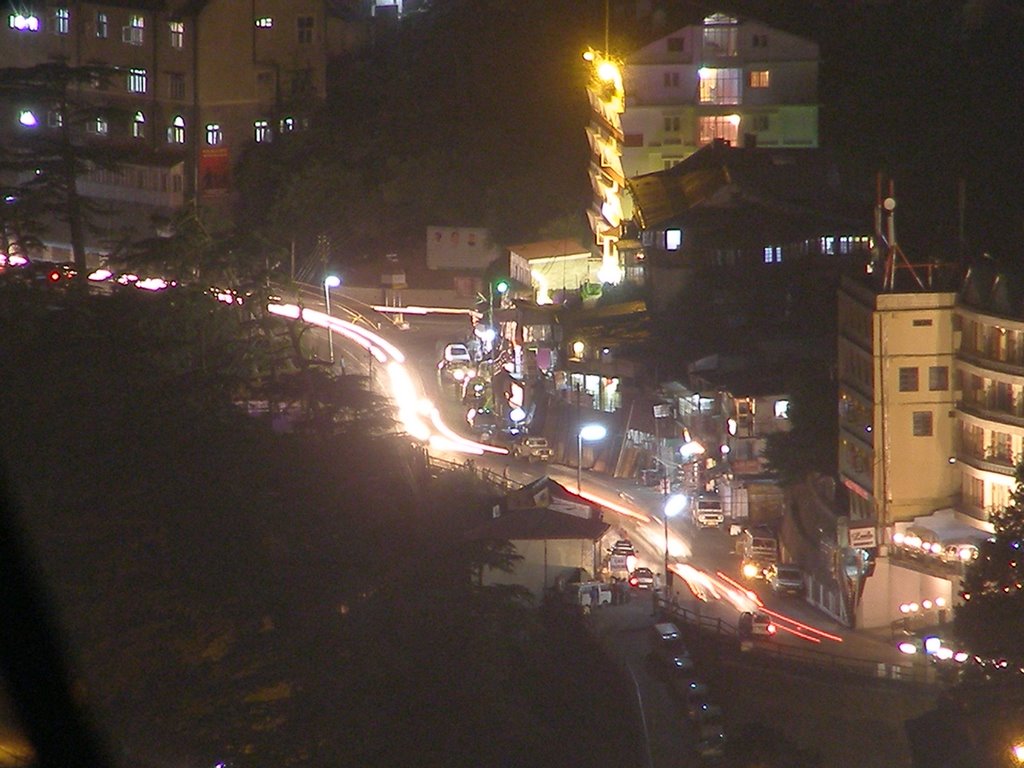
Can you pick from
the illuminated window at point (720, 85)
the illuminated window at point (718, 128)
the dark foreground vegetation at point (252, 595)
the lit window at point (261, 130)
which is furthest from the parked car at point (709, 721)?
the lit window at point (261, 130)

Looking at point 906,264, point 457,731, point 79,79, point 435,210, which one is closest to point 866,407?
point 906,264

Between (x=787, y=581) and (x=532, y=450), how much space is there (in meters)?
3.84

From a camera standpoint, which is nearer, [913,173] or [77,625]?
[77,625]

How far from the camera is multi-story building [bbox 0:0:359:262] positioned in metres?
21.3

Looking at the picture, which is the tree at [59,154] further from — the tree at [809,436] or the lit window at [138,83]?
the lit window at [138,83]

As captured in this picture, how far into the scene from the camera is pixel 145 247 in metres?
16.7

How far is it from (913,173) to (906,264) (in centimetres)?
604

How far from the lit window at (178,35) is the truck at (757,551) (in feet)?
33.2

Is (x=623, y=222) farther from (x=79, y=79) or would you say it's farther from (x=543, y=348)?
(x=79, y=79)

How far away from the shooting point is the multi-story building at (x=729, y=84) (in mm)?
20688

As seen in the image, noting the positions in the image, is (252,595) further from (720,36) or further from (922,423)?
(720,36)

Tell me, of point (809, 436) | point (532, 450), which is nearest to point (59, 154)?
point (532, 450)

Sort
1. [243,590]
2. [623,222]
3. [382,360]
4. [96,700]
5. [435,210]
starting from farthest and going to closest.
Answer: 1. [435,210]
2. [623,222]
3. [382,360]
4. [243,590]
5. [96,700]

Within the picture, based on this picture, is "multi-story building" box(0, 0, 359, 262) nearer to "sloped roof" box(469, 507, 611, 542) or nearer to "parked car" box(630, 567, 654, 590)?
"sloped roof" box(469, 507, 611, 542)
